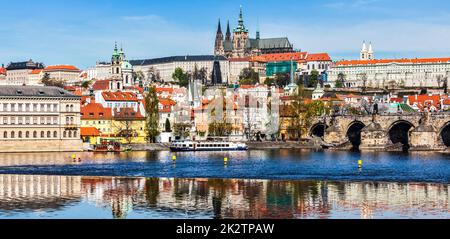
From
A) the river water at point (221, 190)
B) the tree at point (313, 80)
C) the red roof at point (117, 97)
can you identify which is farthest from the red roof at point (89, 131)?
the tree at point (313, 80)

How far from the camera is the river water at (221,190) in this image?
91.1ft

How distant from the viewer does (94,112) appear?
82.2 meters

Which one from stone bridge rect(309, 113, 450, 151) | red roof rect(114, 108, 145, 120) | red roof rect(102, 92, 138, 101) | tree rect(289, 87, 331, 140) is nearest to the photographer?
stone bridge rect(309, 113, 450, 151)

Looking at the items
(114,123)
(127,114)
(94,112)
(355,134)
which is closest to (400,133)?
(355,134)

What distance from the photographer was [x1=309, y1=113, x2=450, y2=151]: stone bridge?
77.9 meters

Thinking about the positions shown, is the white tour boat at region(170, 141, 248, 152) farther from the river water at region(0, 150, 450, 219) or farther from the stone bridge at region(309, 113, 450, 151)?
the river water at region(0, 150, 450, 219)

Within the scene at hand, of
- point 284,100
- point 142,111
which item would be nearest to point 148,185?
point 142,111

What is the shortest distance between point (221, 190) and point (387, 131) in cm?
4969

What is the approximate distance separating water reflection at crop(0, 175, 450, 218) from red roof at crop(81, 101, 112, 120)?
41.7m

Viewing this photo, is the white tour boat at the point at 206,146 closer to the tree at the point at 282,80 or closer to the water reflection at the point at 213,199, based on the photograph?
the water reflection at the point at 213,199

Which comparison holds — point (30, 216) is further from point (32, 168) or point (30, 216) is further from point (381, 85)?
point (381, 85)

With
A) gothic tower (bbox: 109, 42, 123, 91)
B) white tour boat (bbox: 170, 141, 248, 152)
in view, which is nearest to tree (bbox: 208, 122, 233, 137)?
white tour boat (bbox: 170, 141, 248, 152)

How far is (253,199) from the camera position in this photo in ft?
102

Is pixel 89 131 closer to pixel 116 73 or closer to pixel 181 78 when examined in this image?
pixel 116 73
